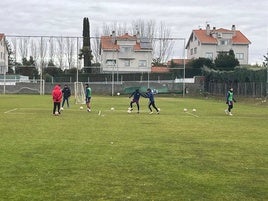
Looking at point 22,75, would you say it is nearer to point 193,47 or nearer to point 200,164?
point 193,47

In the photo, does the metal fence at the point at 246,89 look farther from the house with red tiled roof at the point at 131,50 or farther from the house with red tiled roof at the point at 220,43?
the house with red tiled roof at the point at 220,43

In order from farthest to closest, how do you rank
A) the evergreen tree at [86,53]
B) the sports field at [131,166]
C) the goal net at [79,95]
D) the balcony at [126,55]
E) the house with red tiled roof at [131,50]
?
1. the balcony at [126,55]
2. the house with red tiled roof at [131,50]
3. the evergreen tree at [86,53]
4. the goal net at [79,95]
5. the sports field at [131,166]

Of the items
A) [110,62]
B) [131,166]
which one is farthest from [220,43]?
[131,166]

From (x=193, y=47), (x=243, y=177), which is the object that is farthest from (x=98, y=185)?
(x=193, y=47)

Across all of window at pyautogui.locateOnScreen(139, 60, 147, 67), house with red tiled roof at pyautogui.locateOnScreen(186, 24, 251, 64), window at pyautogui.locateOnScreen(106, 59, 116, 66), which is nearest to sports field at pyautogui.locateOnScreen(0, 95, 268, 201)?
window at pyautogui.locateOnScreen(106, 59, 116, 66)

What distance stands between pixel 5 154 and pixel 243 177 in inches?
243

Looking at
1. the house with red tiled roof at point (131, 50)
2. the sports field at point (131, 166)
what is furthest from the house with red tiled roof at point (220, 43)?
the sports field at point (131, 166)

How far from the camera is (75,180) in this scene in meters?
9.70

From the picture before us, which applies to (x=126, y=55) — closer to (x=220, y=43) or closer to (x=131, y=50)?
(x=131, y=50)

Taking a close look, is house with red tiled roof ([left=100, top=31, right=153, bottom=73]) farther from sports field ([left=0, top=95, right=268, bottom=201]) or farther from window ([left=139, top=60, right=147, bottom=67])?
sports field ([left=0, top=95, right=268, bottom=201])

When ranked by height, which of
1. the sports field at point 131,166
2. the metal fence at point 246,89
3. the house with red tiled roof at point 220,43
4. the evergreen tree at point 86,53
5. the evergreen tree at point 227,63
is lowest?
the sports field at point 131,166

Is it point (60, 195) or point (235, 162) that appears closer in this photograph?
A: point (60, 195)

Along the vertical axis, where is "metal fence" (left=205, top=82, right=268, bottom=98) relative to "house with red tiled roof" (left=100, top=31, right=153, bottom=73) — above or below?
below

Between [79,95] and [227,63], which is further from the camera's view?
[227,63]
